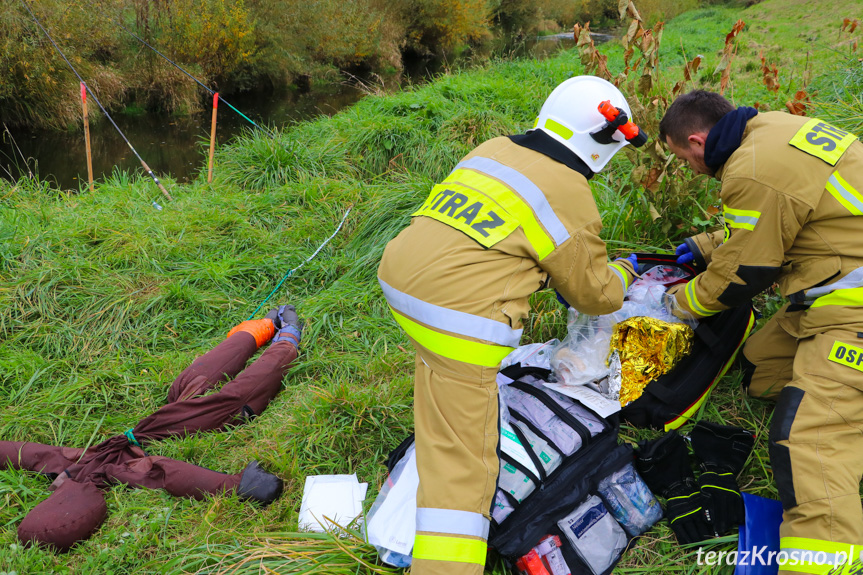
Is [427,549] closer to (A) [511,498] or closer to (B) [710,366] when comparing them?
(A) [511,498]

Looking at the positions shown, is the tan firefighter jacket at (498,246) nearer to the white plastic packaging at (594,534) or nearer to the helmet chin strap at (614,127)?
the helmet chin strap at (614,127)


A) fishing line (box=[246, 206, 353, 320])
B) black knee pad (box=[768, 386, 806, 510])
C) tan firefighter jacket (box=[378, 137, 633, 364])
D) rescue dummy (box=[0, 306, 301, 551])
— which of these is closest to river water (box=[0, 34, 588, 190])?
fishing line (box=[246, 206, 353, 320])

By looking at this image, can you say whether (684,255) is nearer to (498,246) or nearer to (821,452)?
(821,452)

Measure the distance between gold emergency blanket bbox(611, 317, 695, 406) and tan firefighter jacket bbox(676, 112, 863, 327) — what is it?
380 mm

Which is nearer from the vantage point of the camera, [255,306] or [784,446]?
[784,446]

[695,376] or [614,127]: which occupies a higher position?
[614,127]

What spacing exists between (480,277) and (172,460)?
174 centimetres

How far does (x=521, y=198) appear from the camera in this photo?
207 cm

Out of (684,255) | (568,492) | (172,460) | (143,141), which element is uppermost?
(684,255)

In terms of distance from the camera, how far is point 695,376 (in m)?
2.62

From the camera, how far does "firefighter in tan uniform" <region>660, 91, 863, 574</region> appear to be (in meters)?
1.91

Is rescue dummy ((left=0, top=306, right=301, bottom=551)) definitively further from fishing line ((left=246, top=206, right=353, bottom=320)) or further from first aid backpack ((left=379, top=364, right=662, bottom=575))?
first aid backpack ((left=379, top=364, right=662, bottom=575))

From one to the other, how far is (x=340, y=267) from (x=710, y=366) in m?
2.82

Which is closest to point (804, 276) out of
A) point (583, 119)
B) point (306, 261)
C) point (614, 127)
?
point (614, 127)
